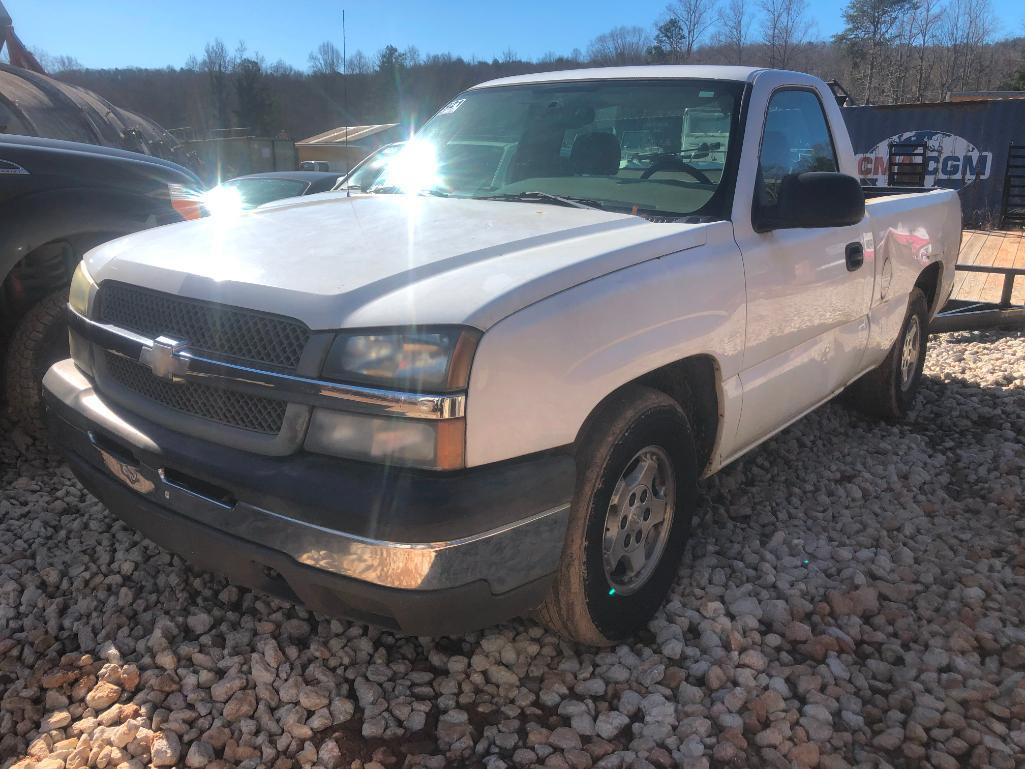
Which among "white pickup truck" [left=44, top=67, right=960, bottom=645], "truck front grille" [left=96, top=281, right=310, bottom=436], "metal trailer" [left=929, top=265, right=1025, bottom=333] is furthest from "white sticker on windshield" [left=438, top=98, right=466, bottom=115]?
"metal trailer" [left=929, top=265, right=1025, bottom=333]

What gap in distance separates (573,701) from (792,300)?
171cm

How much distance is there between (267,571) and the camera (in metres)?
2.22

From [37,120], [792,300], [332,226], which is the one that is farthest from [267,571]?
[37,120]

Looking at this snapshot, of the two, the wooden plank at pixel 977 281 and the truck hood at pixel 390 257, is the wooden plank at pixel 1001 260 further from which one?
the truck hood at pixel 390 257

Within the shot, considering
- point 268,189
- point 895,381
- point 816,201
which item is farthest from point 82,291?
point 268,189

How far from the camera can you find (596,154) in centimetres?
336

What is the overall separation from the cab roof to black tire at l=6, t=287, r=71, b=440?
233 centimetres

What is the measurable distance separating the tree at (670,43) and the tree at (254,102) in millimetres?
40182

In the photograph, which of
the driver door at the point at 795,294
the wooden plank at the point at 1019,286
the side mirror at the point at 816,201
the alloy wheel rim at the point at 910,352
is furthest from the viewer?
the wooden plank at the point at 1019,286

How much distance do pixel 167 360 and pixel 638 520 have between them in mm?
1523

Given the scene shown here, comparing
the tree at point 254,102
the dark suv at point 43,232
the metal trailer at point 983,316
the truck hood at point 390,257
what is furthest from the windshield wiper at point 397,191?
the tree at point 254,102

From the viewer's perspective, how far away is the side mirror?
9.59 ft

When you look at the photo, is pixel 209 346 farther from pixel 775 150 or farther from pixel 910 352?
pixel 910 352

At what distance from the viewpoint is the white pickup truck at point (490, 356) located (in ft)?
6.57
